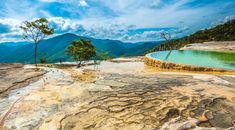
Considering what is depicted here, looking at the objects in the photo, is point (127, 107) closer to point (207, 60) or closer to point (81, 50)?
point (207, 60)

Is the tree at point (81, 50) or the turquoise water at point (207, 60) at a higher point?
the tree at point (81, 50)

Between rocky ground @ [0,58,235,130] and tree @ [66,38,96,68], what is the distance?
28.7m

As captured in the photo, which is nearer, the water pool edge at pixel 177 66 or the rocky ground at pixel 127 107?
the rocky ground at pixel 127 107

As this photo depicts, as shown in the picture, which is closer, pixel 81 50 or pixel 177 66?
pixel 177 66

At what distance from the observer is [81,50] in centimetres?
4166

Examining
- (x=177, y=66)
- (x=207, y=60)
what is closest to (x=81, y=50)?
(x=207, y=60)

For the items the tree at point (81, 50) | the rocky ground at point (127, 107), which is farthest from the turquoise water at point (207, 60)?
the tree at point (81, 50)

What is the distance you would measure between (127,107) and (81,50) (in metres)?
33.1

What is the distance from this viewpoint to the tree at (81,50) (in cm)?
4203

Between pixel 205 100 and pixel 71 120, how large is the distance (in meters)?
5.70

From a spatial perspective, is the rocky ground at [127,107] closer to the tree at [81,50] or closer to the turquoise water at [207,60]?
the turquoise water at [207,60]

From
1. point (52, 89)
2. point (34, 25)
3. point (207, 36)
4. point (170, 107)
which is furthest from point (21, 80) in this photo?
point (207, 36)

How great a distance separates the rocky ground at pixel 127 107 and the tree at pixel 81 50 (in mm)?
28665

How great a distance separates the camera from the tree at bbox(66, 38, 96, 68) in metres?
42.0
